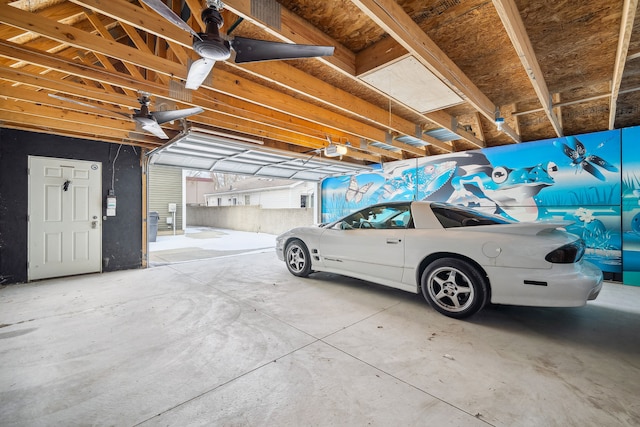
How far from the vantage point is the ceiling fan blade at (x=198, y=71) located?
200cm

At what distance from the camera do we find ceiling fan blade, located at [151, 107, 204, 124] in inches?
122

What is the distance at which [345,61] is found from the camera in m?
2.69

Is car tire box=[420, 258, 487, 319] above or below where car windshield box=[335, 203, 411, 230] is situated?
below

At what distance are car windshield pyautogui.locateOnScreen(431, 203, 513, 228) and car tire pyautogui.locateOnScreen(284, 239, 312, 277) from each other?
7.34 feet

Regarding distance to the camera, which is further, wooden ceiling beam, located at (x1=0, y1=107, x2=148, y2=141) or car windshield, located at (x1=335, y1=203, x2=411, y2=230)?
wooden ceiling beam, located at (x1=0, y1=107, x2=148, y2=141)

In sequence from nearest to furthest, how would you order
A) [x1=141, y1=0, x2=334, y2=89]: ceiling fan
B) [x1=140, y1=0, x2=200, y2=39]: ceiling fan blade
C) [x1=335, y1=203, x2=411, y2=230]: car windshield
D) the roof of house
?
[x1=140, y1=0, x2=200, y2=39]: ceiling fan blade < [x1=141, y1=0, x2=334, y2=89]: ceiling fan < [x1=335, y1=203, x2=411, y2=230]: car windshield < the roof of house

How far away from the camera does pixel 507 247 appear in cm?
253

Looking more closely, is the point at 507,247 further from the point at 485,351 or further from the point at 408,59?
the point at 408,59

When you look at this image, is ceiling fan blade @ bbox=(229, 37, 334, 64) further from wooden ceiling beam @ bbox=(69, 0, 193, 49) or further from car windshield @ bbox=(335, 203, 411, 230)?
car windshield @ bbox=(335, 203, 411, 230)

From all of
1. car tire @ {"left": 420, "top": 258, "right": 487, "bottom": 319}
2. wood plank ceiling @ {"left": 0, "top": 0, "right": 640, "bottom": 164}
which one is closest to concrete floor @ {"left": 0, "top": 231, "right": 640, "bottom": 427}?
car tire @ {"left": 420, "top": 258, "right": 487, "bottom": 319}

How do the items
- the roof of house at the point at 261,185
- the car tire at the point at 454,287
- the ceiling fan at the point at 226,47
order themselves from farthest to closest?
the roof of house at the point at 261,185, the car tire at the point at 454,287, the ceiling fan at the point at 226,47

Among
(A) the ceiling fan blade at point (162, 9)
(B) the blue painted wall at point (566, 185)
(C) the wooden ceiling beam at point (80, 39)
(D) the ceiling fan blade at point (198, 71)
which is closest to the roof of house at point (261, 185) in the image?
(B) the blue painted wall at point (566, 185)

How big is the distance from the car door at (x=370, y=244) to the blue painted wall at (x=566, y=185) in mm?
3644

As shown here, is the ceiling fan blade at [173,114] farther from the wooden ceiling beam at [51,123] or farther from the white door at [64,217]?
the white door at [64,217]
